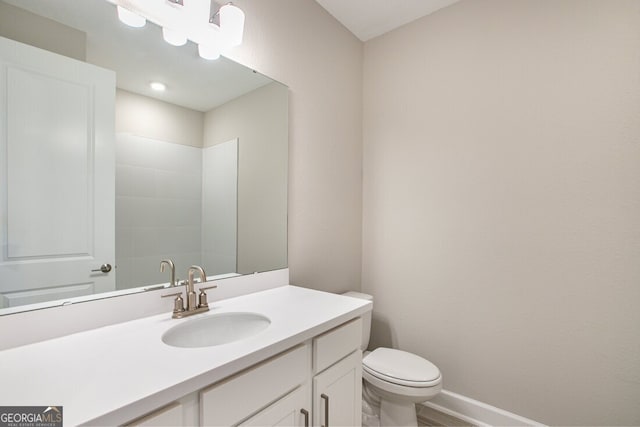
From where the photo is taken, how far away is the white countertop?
55cm

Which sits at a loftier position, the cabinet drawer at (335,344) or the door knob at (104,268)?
the door knob at (104,268)

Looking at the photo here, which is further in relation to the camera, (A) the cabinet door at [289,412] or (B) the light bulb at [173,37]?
(B) the light bulb at [173,37]

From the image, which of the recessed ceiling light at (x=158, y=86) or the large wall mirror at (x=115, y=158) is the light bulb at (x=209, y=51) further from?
the recessed ceiling light at (x=158, y=86)

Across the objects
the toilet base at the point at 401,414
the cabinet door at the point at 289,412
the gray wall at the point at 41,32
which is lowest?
the toilet base at the point at 401,414

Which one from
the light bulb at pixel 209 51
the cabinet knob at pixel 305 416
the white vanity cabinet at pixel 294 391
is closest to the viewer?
the white vanity cabinet at pixel 294 391

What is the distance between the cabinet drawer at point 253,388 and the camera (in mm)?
684

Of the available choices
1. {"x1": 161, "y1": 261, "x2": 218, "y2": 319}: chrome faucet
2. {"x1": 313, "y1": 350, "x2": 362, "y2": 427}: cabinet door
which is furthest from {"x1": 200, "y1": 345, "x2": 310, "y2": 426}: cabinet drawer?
{"x1": 161, "y1": 261, "x2": 218, "y2": 319}: chrome faucet

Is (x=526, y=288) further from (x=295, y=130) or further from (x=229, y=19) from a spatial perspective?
(x=229, y=19)

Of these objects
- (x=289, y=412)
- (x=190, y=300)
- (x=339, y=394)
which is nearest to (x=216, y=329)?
(x=190, y=300)

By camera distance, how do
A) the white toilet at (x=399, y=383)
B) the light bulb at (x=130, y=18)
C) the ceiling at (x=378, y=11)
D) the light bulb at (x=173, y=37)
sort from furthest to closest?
the ceiling at (x=378, y=11) → the white toilet at (x=399, y=383) → the light bulb at (x=173, y=37) → the light bulb at (x=130, y=18)

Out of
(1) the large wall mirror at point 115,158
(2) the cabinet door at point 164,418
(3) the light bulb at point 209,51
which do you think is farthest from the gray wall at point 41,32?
(2) the cabinet door at point 164,418

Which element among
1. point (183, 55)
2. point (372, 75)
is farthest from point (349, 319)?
point (372, 75)

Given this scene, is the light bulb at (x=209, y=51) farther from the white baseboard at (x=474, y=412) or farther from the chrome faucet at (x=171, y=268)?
the white baseboard at (x=474, y=412)

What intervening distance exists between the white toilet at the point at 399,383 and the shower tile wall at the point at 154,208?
1.09 meters
